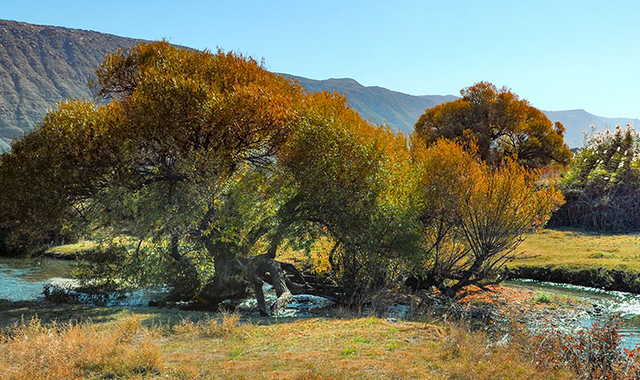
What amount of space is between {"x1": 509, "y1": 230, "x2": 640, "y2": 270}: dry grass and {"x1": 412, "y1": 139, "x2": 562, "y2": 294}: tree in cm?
846

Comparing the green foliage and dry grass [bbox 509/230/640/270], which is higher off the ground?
the green foliage

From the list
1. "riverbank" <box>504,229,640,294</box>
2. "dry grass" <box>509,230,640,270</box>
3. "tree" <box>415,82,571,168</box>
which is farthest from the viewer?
"tree" <box>415,82,571,168</box>

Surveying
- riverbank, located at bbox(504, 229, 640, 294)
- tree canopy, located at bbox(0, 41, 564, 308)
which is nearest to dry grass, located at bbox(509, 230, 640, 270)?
riverbank, located at bbox(504, 229, 640, 294)

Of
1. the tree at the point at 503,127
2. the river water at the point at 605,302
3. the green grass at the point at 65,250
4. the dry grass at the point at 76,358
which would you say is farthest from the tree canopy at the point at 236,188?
the tree at the point at 503,127

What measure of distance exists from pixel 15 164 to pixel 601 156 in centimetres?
5849

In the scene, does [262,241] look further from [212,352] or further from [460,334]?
[460,334]

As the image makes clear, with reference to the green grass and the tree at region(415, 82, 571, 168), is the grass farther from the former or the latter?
the tree at region(415, 82, 571, 168)

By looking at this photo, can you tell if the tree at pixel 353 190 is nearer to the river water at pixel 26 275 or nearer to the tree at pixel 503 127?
the river water at pixel 26 275

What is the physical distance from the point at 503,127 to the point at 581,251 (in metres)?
33.1

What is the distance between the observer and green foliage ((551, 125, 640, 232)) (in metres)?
46.8

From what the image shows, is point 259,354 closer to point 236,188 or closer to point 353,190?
point 236,188

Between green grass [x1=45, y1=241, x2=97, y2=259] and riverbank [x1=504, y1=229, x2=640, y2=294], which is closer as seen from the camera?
riverbank [x1=504, y1=229, x2=640, y2=294]

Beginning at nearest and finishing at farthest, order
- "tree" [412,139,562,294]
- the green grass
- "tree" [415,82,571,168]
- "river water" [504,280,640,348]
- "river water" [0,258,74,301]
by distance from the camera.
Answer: "river water" [504,280,640,348]
"tree" [412,139,562,294]
"river water" [0,258,74,301]
the green grass
"tree" [415,82,571,168]

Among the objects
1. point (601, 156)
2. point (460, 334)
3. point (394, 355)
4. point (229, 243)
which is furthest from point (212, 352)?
point (601, 156)
